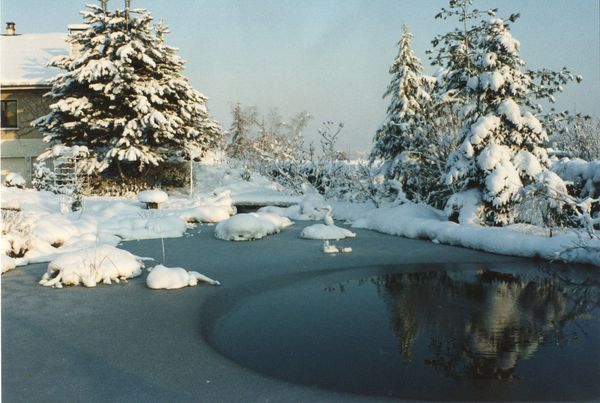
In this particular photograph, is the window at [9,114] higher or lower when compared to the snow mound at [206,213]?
higher

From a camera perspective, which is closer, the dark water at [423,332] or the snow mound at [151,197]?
the dark water at [423,332]

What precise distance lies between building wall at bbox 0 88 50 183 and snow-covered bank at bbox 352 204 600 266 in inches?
712

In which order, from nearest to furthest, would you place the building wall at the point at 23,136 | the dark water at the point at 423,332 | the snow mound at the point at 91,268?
the dark water at the point at 423,332
the snow mound at the point at 91,268
the building wall at the point at 23,136

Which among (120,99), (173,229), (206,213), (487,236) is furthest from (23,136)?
(487,236)

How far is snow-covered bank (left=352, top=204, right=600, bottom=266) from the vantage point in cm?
901

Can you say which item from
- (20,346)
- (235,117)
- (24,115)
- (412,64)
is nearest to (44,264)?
(20,346)

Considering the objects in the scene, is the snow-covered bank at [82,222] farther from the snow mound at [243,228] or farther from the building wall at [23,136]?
the building wall at [23,136]

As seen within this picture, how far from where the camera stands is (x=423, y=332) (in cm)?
534

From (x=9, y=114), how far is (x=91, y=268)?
68.1 ft

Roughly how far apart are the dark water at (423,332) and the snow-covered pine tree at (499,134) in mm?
3585

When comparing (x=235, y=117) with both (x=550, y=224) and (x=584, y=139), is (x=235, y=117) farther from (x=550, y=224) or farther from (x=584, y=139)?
(x=550, y=224)

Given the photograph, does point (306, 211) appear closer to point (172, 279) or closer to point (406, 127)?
point (406, 127)

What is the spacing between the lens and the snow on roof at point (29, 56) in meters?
23.3

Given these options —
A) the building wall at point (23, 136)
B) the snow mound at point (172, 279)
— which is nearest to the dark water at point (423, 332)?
the snow mound at point (172, 279)
